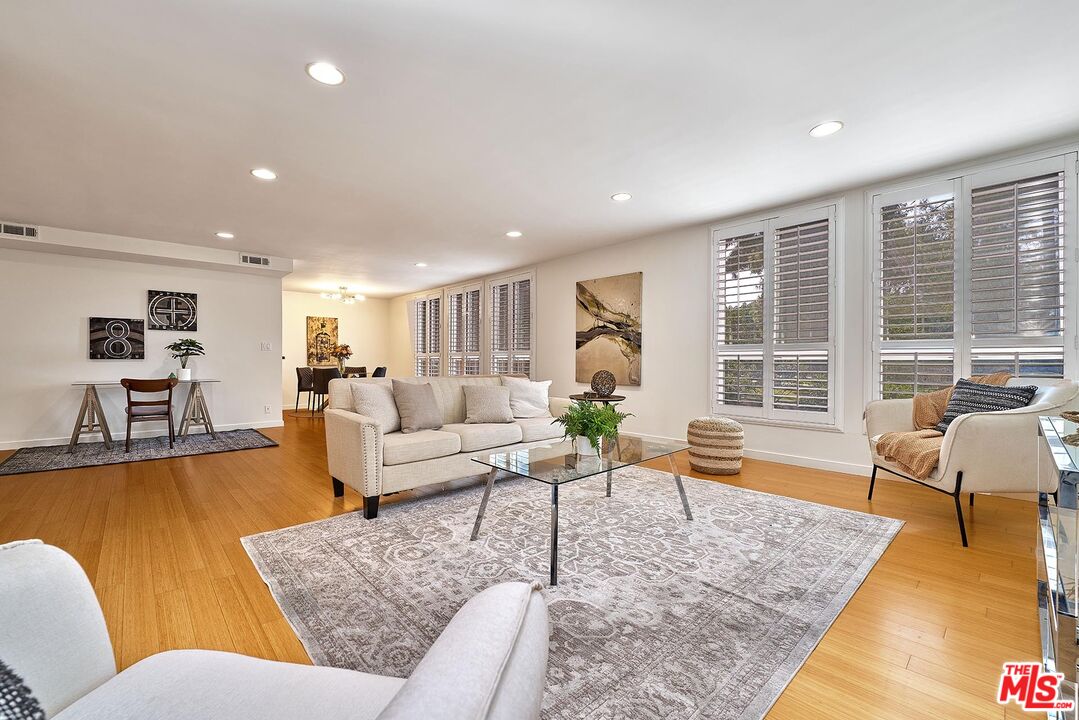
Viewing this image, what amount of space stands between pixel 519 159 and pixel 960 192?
325 centimetres

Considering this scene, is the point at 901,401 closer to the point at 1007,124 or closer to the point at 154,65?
the point at 1007,124

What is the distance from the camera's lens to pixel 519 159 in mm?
3379

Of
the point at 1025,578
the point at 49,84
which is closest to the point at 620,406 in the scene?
the point at 1025,578

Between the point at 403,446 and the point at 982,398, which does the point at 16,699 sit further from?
the point at 982,398

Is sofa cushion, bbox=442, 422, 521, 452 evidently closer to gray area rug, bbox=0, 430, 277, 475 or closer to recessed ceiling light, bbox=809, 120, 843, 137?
recessed ceiling light, bbox=809, 120, 843, 137

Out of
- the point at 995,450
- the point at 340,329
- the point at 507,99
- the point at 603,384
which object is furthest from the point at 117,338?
the point at 995,450

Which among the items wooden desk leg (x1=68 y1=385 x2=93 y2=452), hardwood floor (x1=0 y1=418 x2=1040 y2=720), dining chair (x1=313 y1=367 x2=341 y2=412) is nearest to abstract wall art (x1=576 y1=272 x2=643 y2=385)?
hardwood floor (x1=0 y1=418 x2=1040 y2=720)

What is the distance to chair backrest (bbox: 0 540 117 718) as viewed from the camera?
0.68 meters

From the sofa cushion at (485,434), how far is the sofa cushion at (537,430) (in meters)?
0.08

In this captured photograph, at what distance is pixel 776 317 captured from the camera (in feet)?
14.3

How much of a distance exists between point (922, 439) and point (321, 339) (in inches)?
382

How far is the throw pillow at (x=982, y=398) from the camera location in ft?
9.03

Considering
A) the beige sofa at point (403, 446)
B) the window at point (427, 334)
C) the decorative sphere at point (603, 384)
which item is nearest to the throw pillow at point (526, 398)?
the beige sofa at point (403, 446)

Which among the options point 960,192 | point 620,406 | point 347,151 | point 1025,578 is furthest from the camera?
point 620,406
